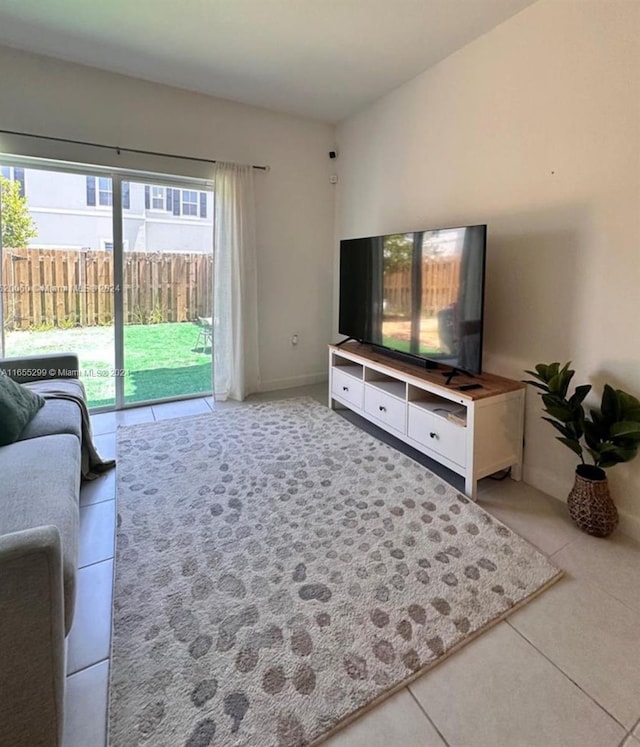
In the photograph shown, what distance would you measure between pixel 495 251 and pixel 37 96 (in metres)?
3.34

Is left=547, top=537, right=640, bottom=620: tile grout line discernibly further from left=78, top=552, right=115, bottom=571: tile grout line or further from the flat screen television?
left=78, top=552, right=115, bottom=571: tile grout line

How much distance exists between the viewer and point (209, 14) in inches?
94.4

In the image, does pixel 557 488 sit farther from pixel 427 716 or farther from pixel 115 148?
pixel 115 148

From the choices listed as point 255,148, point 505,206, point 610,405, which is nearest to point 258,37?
point 255,148

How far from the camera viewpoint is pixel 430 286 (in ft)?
8.65

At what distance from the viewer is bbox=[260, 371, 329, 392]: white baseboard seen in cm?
423

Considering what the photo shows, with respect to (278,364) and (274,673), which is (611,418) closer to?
(274,673)

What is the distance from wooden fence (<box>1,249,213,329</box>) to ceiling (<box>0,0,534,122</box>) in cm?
136

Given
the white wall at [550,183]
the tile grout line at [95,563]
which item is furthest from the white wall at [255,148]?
the tile grout line at [95,563]

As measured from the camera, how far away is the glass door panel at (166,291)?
138 inches

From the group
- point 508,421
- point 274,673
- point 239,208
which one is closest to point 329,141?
point 239,208

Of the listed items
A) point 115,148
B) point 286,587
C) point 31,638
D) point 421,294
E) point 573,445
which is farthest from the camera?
point 115,148

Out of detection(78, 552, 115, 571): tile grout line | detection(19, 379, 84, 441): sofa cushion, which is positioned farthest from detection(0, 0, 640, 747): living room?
detection(19, 379, 84, 441): sofa cushion

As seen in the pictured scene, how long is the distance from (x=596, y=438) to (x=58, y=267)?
377cm
